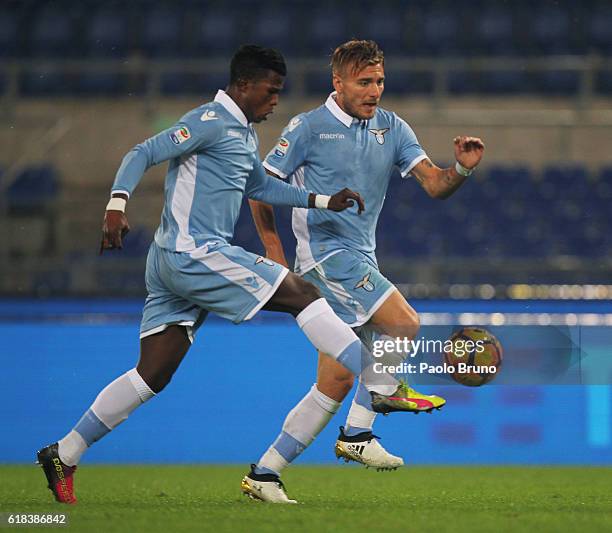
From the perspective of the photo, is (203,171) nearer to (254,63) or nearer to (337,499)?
(254,63)

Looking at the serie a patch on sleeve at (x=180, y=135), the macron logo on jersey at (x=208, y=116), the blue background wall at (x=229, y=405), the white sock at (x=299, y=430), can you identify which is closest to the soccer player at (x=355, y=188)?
the white sock at (x=299, y=430)

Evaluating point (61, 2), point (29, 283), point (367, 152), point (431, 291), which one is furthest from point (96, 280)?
point (61, 2)

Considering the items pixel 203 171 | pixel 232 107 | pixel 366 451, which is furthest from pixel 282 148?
pixel 366 451

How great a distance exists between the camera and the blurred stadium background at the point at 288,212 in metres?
7.52

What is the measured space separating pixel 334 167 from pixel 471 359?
3.28ft

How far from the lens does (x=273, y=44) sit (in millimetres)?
11500

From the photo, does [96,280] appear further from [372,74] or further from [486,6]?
[486,6]

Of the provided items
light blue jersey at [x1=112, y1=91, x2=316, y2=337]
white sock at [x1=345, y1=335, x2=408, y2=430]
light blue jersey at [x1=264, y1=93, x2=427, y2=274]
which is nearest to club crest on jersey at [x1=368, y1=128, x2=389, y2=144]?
light blue jersey at [x1=264, y1=93, x2=427, y2=274]

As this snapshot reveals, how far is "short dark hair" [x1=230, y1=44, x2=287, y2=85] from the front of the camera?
15.5 ft

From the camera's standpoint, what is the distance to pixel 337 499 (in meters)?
5.22

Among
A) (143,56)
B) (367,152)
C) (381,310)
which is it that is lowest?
(381,310)

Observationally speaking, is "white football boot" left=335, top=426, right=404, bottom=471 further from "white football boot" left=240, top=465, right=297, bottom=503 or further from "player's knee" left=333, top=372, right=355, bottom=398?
"white football boot" left=240, top=465, right=297, bottom=503

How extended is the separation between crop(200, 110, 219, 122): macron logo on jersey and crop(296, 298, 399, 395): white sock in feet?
2.56

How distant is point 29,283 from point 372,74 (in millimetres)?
3692
